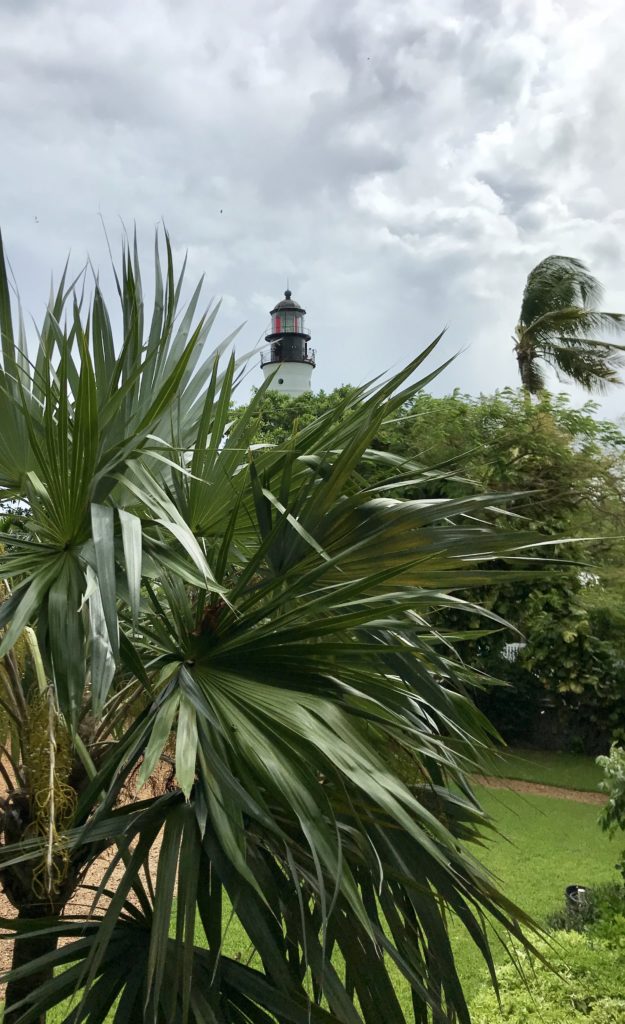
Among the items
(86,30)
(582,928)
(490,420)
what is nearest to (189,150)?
(86,30)

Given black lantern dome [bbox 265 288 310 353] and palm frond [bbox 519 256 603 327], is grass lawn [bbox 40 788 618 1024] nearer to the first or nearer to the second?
palm frond [bbox 519 256 603 327]

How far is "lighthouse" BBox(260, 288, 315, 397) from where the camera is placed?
4047cm

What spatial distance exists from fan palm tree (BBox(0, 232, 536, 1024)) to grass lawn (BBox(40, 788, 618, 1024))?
345cm

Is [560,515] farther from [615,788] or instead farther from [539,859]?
[615,788]

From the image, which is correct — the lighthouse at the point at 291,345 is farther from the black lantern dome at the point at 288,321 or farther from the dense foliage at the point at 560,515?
the dense foliage at the point at 560,515

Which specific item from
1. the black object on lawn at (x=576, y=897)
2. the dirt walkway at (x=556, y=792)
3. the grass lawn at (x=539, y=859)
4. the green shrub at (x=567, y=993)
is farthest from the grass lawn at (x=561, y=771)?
the green shrub at (x=567, y=993)

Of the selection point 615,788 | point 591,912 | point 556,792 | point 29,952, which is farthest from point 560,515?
point 29,952

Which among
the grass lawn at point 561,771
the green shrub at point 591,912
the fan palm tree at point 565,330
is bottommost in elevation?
the grass lawn at point 561,771

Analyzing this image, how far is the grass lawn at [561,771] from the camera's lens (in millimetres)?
12422

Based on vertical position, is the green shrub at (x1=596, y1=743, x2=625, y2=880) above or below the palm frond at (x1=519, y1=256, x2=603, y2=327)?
below

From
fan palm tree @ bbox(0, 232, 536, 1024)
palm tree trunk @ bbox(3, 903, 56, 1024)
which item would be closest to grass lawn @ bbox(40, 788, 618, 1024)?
palm tree trunk @ bbox(3, 903, 56, 1024)

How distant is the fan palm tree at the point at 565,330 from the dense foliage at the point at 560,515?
591 cm

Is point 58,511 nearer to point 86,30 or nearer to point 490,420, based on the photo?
point 86,30

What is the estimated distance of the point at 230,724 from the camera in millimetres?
1979
